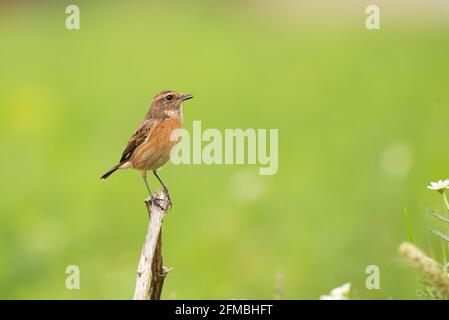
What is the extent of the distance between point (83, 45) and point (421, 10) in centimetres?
1028

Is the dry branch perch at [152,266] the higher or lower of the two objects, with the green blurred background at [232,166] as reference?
lower

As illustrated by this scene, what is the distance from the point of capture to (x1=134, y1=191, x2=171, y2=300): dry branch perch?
4082 millimetres

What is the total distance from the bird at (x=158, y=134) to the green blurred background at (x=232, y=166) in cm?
172

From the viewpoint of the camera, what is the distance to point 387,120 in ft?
57.7

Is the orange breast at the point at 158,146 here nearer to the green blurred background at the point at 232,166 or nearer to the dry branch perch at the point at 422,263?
the green blurred background at the point at 232,166

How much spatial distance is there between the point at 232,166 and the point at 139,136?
31.2 feet

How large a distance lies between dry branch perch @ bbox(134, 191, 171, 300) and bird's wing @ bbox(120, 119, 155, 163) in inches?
92.8

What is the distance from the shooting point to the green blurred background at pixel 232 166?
11.6m

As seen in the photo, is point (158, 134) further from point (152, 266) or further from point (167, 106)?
point (152, 266)

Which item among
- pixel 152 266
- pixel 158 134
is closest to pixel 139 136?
pixel 158 134

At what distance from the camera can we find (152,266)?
4344mm

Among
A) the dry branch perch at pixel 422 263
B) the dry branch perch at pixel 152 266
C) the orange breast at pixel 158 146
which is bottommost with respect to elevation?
→ the dry branch perch at pixel 422 263

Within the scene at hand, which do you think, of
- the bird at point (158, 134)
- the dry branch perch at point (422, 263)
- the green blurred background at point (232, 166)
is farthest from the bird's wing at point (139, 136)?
the dry branch perch at point (422, 263)

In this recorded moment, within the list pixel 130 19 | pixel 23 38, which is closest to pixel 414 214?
pixel 23 38
